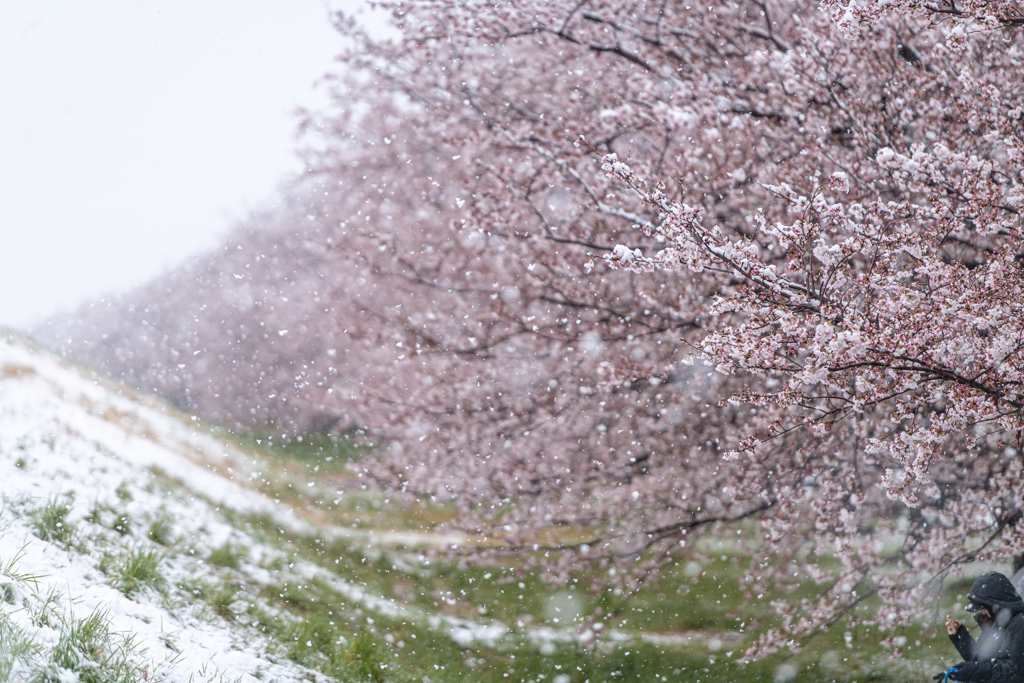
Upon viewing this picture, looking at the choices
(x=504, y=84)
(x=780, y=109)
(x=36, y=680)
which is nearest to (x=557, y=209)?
(x=504, y=84)

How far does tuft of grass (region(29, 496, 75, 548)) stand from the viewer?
4988 millimetres

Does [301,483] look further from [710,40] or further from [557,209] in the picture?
[710,40]

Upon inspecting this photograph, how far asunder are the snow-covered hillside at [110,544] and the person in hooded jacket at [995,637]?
4.41 m

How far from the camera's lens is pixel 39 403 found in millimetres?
9016

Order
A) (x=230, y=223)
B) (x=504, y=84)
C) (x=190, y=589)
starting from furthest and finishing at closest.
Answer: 1. (x=230, y=223)
2. (x=504, y=84)
3. (x=190, y=589)

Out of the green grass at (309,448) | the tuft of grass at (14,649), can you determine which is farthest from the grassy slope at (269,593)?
the green grass at (309,448)

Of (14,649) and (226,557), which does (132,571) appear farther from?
(14,649)

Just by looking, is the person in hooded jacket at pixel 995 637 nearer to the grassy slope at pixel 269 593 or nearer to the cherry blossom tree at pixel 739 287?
the cherry blossom tree at pixel 739 287

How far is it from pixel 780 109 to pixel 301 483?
9.38m

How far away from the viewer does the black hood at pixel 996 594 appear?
354cm

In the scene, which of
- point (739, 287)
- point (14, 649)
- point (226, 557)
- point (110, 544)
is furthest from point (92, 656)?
point (739, 287)

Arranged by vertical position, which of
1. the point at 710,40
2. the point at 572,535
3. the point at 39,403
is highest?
the point at 710,40

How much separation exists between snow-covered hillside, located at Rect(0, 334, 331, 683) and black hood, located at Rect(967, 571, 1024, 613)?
449 centimetres

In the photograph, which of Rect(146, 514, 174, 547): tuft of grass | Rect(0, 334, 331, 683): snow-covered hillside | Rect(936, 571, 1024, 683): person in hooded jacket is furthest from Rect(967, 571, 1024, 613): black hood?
Rect(146, 514, 174, 547): tuft of grass
